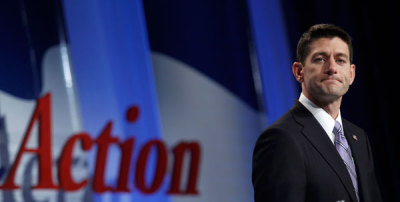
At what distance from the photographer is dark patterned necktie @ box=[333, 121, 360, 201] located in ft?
4.52

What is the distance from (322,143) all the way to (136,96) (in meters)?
1.98

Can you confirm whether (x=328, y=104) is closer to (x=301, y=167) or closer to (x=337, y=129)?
(x=337, y=129)

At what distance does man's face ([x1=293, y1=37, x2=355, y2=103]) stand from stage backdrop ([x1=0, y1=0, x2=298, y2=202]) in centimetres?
178

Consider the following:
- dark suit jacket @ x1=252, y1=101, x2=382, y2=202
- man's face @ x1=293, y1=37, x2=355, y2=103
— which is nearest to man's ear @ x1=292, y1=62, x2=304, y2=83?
man's face @ x1=293, y1=37, x2=355, y2=103

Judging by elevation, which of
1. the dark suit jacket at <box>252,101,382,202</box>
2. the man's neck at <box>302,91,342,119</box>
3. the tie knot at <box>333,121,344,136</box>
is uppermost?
the man's neck at <box>302,91,342,119</box>

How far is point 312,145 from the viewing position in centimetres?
134

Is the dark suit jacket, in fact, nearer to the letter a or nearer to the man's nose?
A: the man's nose

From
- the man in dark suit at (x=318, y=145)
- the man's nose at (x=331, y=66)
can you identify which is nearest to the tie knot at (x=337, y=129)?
Result: the man in dark suit at (x=318, y=145)

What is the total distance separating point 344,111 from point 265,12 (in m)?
0.88

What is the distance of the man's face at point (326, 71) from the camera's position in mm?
1396

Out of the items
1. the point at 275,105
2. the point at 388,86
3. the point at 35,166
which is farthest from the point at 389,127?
the point at 35,166

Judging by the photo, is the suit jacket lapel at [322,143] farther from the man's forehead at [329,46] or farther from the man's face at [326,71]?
the man's forehead at [329,46]

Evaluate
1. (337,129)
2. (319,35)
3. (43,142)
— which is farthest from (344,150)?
(43,142)

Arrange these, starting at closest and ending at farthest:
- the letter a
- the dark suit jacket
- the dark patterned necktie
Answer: the dark suit jacket, the dark patterned necktie, the letter a
